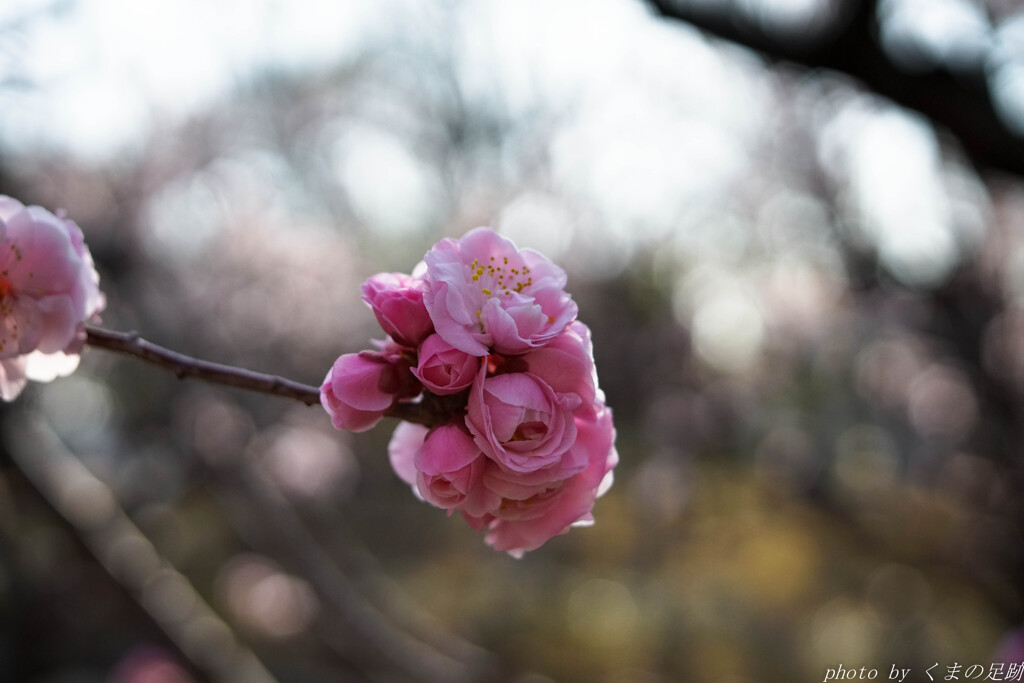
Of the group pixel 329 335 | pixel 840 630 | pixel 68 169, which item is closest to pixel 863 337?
pixel 840 630

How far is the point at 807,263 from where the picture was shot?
5.80 meters

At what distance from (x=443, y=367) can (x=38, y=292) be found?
397mm

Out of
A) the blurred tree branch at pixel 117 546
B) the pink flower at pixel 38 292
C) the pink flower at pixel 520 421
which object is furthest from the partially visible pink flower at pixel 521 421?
the blurred tree branch at pixel 117 546

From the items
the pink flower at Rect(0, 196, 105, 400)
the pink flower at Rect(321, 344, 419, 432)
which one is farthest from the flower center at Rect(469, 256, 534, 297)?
the pink flower at Rect(0, 196, 105, 400)

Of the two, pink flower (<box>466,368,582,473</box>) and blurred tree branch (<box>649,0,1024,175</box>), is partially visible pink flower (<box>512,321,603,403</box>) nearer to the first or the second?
pink flower (<box>466,368,582,473</box>)

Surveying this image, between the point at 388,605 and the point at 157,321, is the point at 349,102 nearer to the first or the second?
the point at 157,321

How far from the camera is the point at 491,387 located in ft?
1.78

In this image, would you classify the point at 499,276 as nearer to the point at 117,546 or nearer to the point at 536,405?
the point at 536,405

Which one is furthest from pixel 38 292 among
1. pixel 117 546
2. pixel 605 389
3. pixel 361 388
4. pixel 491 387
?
pixel 605 389

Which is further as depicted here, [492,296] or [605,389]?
[605,389]

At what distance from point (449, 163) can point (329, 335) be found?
2.21 m

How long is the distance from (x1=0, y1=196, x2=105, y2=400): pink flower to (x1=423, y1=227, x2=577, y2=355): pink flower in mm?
351

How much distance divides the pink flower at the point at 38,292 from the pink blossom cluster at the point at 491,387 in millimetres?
270

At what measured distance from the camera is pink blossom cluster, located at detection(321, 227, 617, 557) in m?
0.54
